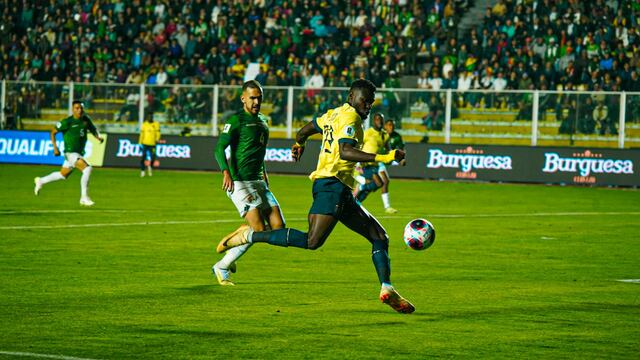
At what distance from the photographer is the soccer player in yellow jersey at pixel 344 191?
1077cm

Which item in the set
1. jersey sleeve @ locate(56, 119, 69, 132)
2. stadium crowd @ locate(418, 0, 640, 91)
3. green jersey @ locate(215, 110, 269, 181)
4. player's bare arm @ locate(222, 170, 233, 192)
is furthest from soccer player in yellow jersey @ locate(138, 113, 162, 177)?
player's bare arm @ locate(222, 170, 233, 192)

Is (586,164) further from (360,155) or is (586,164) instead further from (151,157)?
(360,155)

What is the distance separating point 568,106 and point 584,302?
2454 centimetres

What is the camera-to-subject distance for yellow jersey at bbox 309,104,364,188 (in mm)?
10844

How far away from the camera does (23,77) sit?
46.7 m

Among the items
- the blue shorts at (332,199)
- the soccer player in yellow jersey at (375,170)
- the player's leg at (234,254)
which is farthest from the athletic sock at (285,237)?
the soccer player in yellow jersey at (375,170)

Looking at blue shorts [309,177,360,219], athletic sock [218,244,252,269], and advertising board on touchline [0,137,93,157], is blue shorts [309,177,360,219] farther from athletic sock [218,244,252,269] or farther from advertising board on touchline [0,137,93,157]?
advertising board on touchline [0,137,93,157]

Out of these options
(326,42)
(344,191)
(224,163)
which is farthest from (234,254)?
(326,42)

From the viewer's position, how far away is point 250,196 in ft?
41.7

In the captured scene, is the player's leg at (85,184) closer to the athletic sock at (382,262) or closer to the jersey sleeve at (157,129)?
the jersey sleeve at (157,129)

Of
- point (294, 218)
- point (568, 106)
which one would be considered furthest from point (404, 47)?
point (294, 218)

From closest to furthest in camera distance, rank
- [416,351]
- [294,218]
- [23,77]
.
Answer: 1. [416,351]
2. [294,218]
3. [23,77]

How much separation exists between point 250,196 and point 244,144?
0.61m

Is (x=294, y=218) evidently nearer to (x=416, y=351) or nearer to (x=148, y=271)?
(x=148, y=271)
